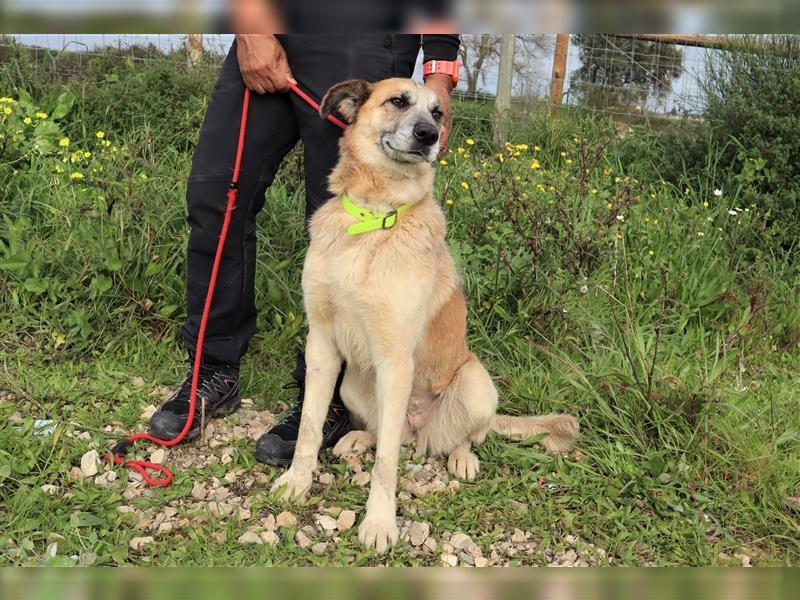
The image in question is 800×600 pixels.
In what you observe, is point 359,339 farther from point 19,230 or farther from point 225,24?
point 19,230

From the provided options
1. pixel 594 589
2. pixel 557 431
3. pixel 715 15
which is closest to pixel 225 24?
pixel 715 15

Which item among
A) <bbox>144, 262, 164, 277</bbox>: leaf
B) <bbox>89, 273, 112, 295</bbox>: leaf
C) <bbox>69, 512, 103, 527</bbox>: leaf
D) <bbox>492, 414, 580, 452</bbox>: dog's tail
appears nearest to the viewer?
<bbox>69, 512, 103, 527</bbox>: leaf

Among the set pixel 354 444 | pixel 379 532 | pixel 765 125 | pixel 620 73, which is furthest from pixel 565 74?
pixel 379 532

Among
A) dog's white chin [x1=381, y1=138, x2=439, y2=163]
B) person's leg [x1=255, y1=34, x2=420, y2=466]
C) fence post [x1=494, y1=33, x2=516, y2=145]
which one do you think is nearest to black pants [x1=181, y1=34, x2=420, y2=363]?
person's leg [x1=255, y1=34, x2=420, y2=466]

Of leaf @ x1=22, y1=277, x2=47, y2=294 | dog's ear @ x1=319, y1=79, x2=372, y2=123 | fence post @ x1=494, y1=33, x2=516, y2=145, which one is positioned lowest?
leaf @ x1=22, y1=277, x2=47, y2=294

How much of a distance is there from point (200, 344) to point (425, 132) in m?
1.27

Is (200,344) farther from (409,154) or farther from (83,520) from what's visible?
(409,154)

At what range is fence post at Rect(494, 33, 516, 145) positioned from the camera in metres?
5.66

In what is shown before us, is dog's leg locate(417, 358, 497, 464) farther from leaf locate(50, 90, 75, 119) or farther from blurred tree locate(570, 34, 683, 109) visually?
blurred tree locate(570, 34, 683, 109)

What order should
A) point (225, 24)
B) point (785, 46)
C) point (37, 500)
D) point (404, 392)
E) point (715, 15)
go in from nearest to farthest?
point (715, 15)
point (225, 24)
point (37, 500)
point (404, 392)
point (785, 46)

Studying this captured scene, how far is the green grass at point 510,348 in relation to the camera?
2.26 meters

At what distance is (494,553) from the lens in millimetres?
2201

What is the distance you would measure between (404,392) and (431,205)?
Result: 0.74 m

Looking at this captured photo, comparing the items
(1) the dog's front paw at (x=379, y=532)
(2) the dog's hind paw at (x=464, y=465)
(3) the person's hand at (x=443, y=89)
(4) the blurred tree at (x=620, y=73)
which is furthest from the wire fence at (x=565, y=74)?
(1) the dog's front paw at (x=379, y=532)
